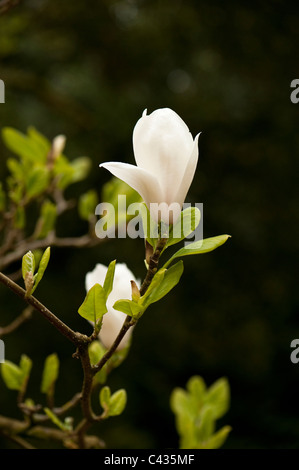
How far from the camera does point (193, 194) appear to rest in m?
1.47

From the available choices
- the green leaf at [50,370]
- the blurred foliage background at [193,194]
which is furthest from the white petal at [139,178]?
the blurred foliage background at [193,194]

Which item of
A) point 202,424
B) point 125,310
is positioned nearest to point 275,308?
point 202,424

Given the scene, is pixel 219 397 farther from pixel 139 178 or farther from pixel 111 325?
pixel 139 178

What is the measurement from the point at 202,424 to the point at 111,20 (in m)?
1.24

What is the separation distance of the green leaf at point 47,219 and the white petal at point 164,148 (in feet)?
1.26

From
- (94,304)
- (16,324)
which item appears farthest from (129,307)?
(16,324)

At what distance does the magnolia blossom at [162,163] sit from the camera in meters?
0.37

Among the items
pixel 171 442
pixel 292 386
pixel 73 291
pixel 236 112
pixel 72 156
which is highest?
pixel 236 112

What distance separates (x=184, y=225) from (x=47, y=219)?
40cm

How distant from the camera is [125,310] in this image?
1.21 ft

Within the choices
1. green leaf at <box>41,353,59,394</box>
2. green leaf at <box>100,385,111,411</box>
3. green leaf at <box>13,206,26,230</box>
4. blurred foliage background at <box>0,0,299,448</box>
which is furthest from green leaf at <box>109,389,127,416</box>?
blurred foliage background at <box>0,0,299,448</box>

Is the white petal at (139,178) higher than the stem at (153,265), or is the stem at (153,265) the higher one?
the white petal at (139,178)

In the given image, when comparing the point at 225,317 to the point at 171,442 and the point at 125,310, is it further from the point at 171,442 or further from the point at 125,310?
the point at 125,310

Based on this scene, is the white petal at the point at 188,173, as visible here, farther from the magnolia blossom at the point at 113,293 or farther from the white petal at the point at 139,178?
the magnolia blossom at the point at 113,293
